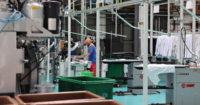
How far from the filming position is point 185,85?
4.82 m

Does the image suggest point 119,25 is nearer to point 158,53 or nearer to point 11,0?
point 158,53

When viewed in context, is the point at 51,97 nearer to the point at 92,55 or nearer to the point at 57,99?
the point at 57,99

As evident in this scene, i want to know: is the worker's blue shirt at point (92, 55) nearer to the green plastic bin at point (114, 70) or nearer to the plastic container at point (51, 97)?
the green plastic bin at point (114, 70)

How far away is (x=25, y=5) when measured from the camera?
247 centimetres

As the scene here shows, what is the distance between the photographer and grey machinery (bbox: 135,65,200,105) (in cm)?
480

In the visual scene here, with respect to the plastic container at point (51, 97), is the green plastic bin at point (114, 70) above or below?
below

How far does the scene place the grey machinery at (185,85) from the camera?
189 inches

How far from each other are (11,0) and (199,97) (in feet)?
12.6

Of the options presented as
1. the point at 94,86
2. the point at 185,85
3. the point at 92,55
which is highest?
the point at 92,55

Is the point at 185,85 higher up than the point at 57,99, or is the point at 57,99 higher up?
the point at 57,99

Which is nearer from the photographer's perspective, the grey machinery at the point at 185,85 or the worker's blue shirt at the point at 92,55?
the grey machinery at the point at 185,85

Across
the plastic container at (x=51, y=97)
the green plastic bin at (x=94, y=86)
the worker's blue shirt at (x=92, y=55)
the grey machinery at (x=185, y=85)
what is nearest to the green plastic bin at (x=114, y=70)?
the worker's blue shirt at (x=92, y=55)

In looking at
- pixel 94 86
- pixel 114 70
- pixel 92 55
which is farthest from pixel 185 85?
pixel 92 55

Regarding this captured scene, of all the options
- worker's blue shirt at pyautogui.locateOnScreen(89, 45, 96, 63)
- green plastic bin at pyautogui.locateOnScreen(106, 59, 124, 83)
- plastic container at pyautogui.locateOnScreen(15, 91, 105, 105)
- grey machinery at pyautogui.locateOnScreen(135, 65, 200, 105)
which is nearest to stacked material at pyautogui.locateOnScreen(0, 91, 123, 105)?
plastic container at pyautogui.locateOnScreen(15, 91, 105, 105)
